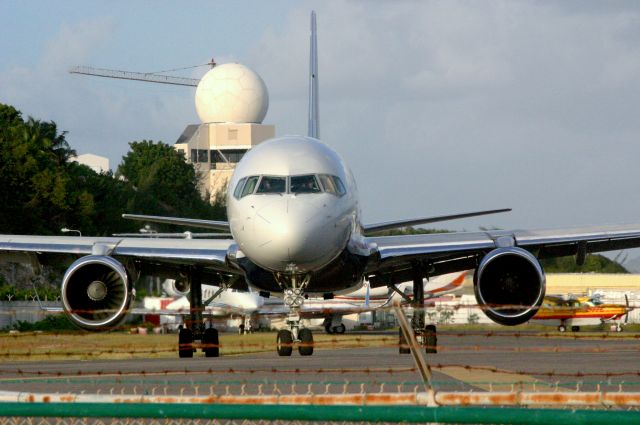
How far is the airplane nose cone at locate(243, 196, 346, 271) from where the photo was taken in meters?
19.3

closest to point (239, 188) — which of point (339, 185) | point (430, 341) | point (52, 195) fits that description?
point (339, 185)

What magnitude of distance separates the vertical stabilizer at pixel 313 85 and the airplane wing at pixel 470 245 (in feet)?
20.7

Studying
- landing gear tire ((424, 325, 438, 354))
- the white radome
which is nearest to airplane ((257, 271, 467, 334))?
landing gear tire ((424, 325, 438, 354))

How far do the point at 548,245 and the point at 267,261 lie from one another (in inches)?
298

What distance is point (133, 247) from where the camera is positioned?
2373 cm

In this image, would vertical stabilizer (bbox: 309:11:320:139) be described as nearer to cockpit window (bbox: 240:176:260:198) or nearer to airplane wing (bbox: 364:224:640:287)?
airplane wing (bbox: 364:224:640:287)

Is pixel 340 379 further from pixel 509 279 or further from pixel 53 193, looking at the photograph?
pixel 53 193

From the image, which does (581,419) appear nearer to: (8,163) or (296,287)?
(296,287)

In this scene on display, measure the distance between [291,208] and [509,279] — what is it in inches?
213

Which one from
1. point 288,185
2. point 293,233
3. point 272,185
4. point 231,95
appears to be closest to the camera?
point 293,233

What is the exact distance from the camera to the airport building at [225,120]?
357 feet

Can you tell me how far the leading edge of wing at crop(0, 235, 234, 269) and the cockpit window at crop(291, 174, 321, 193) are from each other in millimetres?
3187

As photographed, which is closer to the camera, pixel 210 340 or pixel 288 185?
pixel 288 185

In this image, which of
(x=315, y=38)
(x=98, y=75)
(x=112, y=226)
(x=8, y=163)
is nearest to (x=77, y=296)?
(x=315, y=38)
